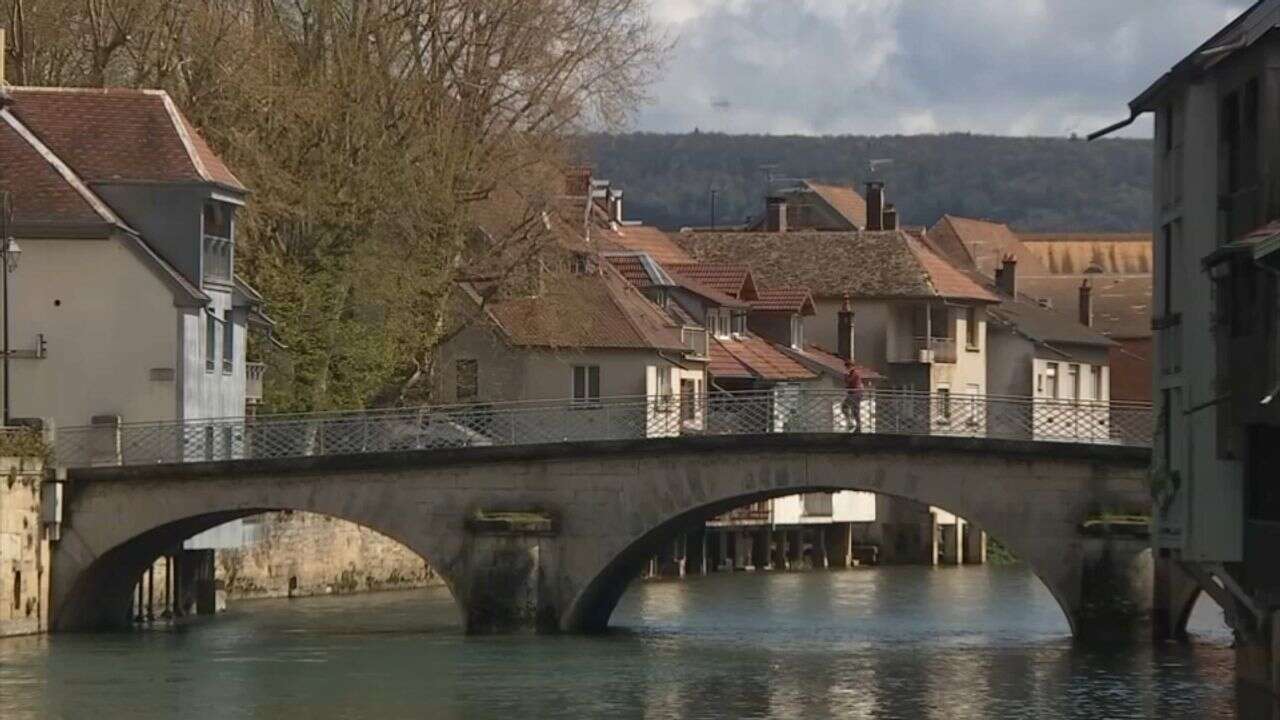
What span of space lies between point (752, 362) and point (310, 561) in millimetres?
23246

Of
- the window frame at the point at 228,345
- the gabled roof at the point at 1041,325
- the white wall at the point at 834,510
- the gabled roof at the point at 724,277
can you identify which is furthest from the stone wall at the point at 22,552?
the gabled roof at the point at 1041,325

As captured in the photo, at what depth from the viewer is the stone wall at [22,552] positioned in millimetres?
61531

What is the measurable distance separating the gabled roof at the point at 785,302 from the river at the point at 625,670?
3231 centimetres

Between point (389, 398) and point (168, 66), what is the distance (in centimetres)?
933

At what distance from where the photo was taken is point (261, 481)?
6353 centimetres

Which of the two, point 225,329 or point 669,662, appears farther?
point 225,329

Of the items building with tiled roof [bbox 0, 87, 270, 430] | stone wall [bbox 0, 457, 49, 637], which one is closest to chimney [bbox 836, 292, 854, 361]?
building with tiled roof [bbox 0, 87, 270, 430]

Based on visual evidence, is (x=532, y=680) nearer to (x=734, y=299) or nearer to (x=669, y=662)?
(x=669, y=662)

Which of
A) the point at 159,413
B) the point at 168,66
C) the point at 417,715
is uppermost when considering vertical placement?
the point at 168,66

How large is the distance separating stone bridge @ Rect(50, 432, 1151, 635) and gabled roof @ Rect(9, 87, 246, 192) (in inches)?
254

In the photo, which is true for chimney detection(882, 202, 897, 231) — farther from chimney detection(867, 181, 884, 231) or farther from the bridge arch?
the bridge arch

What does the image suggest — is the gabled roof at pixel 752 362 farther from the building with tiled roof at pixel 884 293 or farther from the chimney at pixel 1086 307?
the chimney at pixel 1086 307

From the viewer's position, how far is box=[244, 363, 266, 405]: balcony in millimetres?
74125

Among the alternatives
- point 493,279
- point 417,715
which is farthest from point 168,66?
point 417,715
